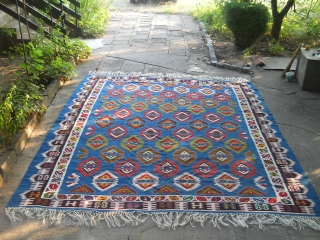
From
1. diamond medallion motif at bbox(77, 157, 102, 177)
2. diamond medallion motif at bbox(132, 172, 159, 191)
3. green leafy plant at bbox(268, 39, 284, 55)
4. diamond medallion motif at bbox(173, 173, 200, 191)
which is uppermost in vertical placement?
green leafy plant at bbox(268, 39, 284, 55)

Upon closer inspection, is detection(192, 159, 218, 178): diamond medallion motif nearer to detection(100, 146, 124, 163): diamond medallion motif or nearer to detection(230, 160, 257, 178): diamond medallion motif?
detection(230, 160, 257, 178): diamond medallion motif

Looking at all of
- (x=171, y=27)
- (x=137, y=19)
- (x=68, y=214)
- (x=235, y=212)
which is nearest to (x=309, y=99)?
(x=235, y=212)

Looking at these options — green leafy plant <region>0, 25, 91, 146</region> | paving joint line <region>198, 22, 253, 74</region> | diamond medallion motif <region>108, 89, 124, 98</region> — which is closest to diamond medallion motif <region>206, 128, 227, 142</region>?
diamond medallion motif <region>108, 89, 124, 98</region>

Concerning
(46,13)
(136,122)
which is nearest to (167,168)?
(136,122)

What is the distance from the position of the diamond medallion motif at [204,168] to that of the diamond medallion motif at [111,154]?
0.71m

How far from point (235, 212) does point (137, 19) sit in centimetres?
697

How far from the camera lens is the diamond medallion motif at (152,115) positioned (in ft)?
13.0

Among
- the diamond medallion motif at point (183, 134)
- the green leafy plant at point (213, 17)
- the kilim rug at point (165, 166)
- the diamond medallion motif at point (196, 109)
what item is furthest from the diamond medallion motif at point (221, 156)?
the green leafy plant at point (213, 17)

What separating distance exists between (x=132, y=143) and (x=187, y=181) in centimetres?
79

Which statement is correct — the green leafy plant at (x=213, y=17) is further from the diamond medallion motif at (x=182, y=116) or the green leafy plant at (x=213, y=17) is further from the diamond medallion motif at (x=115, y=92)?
the diamond medallion motif at (x=182, y=116)

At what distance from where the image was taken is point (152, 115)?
4035 millimetres

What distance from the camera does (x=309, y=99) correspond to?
14.9 ft

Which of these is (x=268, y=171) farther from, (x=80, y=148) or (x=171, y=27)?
(x=171, y=27)

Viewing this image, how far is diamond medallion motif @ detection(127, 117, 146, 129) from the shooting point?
3.78 meters
